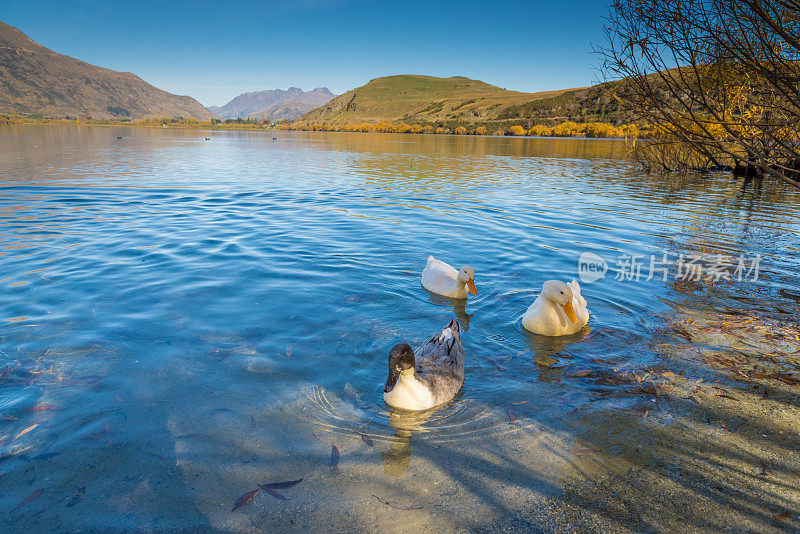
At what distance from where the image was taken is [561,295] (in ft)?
21.3

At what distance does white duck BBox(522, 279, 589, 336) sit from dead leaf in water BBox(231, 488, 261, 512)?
15.7ft

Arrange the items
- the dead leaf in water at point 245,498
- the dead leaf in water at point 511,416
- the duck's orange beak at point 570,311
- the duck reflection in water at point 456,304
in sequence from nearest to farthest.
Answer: the dead leaf in water at point 245,498, the dead leaf in water at point 511,416, the duck's orange beak at point 570,311, the duck reflection in water at point 456,304

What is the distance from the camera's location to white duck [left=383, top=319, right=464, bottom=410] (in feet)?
15.7

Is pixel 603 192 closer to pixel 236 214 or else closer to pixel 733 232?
pixel 733 232

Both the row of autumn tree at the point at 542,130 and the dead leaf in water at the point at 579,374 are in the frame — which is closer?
the dead leaf in water at the point at 579,374

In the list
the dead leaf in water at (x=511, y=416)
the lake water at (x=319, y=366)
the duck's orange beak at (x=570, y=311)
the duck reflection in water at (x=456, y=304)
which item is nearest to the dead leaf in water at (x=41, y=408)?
the lake water at (x=319, y=366)

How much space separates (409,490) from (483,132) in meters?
151

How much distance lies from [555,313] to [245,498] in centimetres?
513

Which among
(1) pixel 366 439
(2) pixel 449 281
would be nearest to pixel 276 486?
(1) pixel 366 439

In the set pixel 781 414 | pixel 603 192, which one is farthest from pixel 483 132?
pixel 781 414

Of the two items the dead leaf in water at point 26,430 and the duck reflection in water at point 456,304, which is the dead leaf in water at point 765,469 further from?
the dead leaf in water at point 26,430

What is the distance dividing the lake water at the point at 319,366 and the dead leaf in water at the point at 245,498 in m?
0.09

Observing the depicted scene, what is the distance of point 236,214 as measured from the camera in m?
15.9

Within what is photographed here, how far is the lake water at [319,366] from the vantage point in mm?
3662
